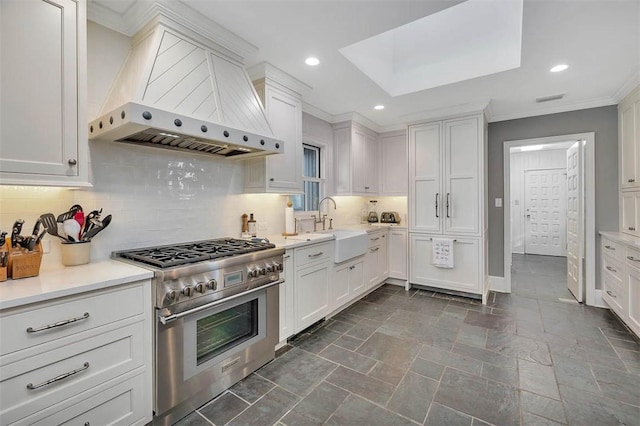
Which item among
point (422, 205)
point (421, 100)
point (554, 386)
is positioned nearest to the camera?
point (554, 386)

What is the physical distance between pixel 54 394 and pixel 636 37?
4392 millimetres

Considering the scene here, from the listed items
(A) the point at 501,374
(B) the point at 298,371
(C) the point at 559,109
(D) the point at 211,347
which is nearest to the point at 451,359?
(A) the point at 501,374

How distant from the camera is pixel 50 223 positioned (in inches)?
66.2

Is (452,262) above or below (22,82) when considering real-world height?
below

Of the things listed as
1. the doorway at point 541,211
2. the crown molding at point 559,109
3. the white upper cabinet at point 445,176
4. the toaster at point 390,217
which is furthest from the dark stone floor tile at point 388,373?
the doorway at point 541,211

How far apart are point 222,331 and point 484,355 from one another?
2.18 metres

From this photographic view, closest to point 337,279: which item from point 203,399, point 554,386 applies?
point 203,399

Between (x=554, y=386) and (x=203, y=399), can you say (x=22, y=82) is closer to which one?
(x=203, y=399)

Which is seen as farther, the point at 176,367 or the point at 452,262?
the point at 452,262

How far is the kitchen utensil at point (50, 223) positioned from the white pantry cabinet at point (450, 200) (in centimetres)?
394

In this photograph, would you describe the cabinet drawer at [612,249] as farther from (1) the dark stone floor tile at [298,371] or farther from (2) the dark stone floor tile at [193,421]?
(2) the dark stone floor tile at [193,421]

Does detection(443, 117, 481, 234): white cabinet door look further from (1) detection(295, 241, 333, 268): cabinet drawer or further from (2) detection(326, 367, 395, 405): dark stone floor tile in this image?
(2) detection(326, 367, 395, 405): dark stone floor tile

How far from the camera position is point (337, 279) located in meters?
3.27

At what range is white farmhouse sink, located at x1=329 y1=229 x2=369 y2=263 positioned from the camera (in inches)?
125
